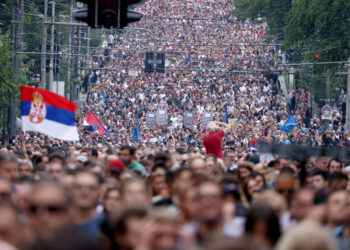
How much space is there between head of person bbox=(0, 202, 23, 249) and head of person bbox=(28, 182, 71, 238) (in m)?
0.18

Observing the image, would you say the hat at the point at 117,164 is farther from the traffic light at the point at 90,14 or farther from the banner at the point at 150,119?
the banner at the point at 150,119

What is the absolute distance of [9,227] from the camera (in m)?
7.00

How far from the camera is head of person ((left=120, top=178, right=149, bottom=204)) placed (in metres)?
8.84

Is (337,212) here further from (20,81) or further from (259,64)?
(259,64)

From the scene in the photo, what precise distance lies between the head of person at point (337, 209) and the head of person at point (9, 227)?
2.78m

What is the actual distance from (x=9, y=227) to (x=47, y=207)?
505 mm

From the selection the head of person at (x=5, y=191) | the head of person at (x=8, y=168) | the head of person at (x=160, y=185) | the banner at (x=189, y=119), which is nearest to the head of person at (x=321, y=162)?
the head of person at (x=160, y=185)

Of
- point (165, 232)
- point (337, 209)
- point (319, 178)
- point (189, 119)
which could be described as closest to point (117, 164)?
point (319, 178)

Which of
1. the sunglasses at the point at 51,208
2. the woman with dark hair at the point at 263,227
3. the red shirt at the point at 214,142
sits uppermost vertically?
the sunglasses at the point at 51,208

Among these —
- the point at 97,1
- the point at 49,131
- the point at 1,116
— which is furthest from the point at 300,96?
the point at 97,1

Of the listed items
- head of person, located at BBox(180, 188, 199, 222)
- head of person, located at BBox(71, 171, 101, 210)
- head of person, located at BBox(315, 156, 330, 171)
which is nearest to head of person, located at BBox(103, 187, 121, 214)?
head of person, located at BBox(71, 171, 101, 210)

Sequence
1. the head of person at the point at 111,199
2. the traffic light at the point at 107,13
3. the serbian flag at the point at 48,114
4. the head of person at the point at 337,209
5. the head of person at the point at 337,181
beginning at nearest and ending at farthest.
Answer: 1. the head of person at the point at 337,209
2. the head of person at the point at 111,199
3. the head of person at the point at 337,181
4. the traffic light at the point at 107,13
5. the serbian flag at the point at 48,114

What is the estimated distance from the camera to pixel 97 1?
13.3 meters

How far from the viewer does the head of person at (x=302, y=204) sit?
9.03 metres
